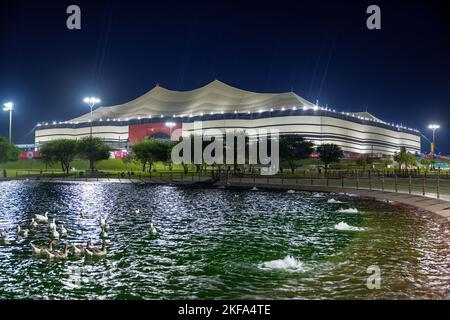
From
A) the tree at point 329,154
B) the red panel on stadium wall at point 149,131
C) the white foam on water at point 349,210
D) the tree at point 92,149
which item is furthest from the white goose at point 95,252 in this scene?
the red panel on stadium wall at point 149,131

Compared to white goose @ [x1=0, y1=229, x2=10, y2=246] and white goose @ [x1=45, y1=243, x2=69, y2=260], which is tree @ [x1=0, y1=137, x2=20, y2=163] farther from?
white goose @ [x1=45, y1=243, x2=69, y2=260]

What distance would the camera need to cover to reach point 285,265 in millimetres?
12180

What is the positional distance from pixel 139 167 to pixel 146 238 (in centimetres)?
9274

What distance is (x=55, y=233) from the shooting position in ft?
54.3

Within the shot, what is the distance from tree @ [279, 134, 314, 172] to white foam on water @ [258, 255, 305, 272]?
7335cm

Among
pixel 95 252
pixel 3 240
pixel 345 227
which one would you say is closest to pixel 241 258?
pixel 95 252

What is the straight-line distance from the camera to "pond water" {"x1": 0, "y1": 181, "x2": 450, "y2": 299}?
9.95 m

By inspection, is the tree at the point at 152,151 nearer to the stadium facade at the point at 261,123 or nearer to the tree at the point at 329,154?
the tree at the point at 329,154

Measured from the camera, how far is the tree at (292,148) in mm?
86412

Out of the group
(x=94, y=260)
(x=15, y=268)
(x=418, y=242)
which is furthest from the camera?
(x=418, y=242)
